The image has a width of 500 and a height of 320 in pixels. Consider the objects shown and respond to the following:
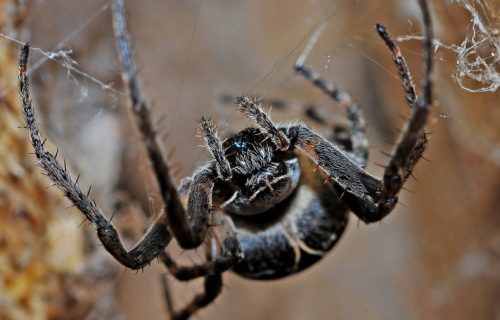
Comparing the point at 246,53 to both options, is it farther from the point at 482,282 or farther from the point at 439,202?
the point at 482,282

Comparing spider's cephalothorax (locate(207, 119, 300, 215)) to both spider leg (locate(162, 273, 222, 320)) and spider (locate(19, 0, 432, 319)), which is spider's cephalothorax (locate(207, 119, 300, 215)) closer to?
spider (locate(19, 0, 432, 319))

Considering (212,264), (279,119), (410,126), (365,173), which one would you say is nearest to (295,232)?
(212,264)

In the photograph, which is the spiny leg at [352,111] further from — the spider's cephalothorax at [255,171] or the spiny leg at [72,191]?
the spiny leg at [72,191]

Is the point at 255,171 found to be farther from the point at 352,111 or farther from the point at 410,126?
the point at 352,111

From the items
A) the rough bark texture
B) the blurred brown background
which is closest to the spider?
the blurred brown background

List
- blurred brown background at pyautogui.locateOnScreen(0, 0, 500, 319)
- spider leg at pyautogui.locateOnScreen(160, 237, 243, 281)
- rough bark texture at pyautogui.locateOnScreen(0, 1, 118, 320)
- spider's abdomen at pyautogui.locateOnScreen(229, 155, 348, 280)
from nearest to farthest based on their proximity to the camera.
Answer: spider leg at pyautogui.locateOnScreen(160, 237, 243, 281) < spider's abdomen at pyautogui.locateOnScreen(229, 155, 348, 280) < rough bark texture at pyautogui.locateOnScreen(0, 1, 118, 320) < blurred brown background at pyautogui.locateOnScreen(0, 0, 500, 319)
